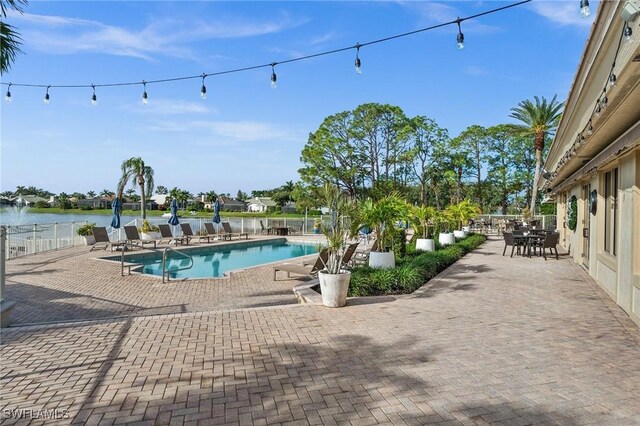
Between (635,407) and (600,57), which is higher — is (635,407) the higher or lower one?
the lower one

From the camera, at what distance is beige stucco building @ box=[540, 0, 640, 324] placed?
4.42 metres

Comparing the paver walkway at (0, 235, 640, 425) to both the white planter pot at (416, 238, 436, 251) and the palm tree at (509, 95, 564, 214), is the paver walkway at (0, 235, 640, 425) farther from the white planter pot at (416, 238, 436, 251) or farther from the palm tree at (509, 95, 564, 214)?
the palm tree at (509, 95, 564, 214)

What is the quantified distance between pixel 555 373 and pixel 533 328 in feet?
5.43

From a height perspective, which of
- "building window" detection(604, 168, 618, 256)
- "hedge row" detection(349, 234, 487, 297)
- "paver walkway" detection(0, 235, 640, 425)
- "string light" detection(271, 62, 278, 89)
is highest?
"string light" detection(271, 62, 278, 89)

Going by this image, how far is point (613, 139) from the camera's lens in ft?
24.1

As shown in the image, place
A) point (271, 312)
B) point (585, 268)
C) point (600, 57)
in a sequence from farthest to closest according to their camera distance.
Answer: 1. point (585, 268)
2. point (271, 312)
3. point (600, 57)

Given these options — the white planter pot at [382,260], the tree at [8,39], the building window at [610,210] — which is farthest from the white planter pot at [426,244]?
the tree at [8,39]

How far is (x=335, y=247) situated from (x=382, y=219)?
308cm

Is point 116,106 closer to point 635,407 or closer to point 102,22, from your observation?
point 102,22

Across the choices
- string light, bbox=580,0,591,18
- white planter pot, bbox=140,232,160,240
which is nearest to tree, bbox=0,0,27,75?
string light, bbox=580,0,591,18

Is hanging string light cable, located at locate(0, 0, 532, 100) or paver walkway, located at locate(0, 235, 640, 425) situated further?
hanging string light cable, located at locate(0, 0, 532, 100)

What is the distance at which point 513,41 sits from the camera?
11242 millimetres

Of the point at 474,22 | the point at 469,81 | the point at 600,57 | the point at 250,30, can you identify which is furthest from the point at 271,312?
the point at 469,81

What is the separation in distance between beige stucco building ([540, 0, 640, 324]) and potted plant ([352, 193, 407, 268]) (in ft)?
13.0
